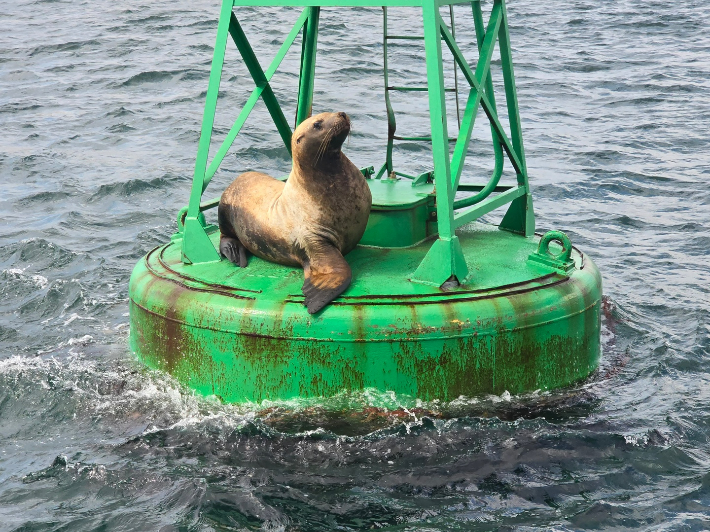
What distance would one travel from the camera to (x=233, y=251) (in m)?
6.99

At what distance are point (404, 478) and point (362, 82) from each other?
12563 millimetres

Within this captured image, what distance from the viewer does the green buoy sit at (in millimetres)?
6043

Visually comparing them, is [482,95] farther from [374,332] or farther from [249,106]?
[374,332]

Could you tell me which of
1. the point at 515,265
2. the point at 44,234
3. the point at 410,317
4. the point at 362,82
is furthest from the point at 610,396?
the point at 362,82

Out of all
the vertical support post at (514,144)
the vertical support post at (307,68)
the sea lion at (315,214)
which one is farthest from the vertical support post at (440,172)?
the vertical support post at (307,68)

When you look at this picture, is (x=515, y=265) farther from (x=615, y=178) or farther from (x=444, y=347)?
(x=615, y=178)

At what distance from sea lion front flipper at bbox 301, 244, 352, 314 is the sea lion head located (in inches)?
22.5

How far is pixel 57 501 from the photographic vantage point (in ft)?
18.8

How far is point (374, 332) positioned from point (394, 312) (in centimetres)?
17

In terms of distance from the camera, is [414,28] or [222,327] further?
[414,28]

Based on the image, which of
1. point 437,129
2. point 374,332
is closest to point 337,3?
point 437,129

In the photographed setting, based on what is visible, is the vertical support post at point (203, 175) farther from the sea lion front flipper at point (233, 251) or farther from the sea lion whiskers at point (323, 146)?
the sea lion whiskers at point (323, 146)

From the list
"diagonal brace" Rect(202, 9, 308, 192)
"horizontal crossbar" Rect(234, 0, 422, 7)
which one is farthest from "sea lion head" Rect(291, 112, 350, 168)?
"horizontal crossbar" Rect(234, 0, 422, 7)

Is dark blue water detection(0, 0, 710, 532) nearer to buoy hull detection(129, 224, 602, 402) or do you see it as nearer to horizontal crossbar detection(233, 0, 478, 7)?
buoy hull detection(129, 224, 602, 402)
